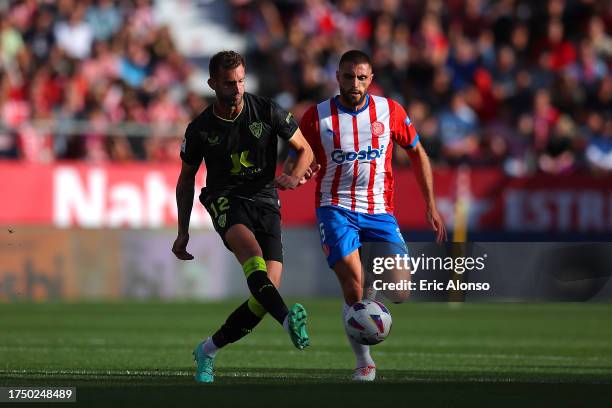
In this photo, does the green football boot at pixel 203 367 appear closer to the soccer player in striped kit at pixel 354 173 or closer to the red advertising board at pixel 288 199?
the soccer player in striped kit at pixel 354 173

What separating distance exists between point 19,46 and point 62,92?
1331 millimetres

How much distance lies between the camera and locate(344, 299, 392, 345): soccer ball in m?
9.34

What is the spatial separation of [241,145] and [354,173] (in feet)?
3.05

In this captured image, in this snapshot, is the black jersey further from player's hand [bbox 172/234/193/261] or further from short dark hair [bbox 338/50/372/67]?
short dark hair [bbox 338/50/372/67]

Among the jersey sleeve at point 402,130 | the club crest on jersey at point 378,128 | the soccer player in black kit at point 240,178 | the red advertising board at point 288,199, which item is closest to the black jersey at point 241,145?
the soccer player in black kit at point 240,178

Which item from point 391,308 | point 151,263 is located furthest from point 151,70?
point 391,308

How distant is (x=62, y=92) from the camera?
21609mm

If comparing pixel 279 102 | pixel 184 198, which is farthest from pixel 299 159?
pixel 279 102

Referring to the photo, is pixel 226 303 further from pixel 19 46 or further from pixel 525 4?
pixel 525 4

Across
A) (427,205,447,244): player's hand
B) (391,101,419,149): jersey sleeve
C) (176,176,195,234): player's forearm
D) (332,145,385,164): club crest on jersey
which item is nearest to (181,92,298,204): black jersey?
(176,176,195,234): player's forearm

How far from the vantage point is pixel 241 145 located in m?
9.55

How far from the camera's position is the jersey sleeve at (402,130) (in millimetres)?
10141

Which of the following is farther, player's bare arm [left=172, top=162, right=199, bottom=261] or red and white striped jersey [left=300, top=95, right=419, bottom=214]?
red and white striped jersey [left=300, top=95, right=419, bottom=214]

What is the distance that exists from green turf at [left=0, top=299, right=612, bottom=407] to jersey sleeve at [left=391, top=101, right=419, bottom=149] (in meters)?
1.68
